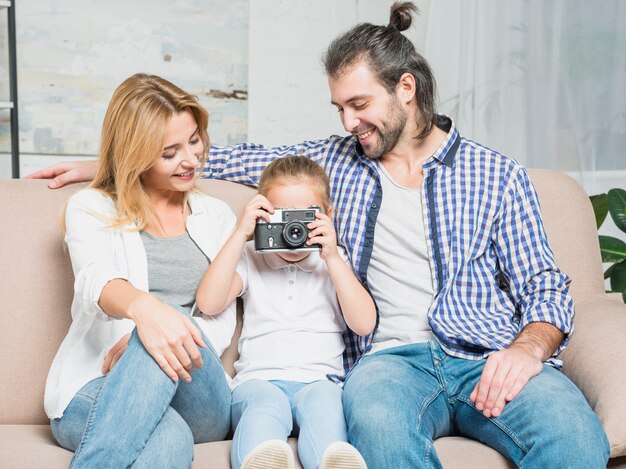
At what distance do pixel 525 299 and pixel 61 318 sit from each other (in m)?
1.03

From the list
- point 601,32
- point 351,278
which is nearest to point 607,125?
point 601,32

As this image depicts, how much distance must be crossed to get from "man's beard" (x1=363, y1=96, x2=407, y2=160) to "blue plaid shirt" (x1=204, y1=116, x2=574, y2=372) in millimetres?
31

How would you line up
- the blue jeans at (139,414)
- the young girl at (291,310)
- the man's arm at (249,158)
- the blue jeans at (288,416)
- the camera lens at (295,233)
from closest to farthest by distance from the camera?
the blue jeans at (139,414), the blue jeans at (288,416), the young girl at (291,310), the camera lens at (295,233), the man's arm at (249,158)

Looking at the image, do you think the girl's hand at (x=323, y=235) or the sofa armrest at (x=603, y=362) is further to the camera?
the girl's hand at (x=323, y=235)

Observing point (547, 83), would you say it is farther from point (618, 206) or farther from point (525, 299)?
point (525, 299)

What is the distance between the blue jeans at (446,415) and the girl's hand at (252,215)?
37 cm

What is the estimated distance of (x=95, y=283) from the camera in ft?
4.89

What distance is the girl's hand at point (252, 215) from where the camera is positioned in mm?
1649

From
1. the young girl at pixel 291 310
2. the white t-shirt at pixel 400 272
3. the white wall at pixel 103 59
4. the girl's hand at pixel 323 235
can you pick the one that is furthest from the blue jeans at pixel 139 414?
the white wall at pixel 103 59

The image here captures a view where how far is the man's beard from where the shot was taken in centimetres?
186

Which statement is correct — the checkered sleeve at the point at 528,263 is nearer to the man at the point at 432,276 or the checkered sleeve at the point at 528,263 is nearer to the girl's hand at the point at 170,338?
the man at the point at 432,276

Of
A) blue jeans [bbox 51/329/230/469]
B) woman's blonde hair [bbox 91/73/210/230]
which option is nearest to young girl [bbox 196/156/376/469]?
blue jeans [bbox 51/329/230/469]

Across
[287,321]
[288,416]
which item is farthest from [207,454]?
[287,321]

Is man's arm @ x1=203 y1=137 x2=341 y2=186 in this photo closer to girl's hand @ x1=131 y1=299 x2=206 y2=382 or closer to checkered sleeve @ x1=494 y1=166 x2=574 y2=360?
checkered sleeve @ x1=494 y1=166 x2=574 y2=360
